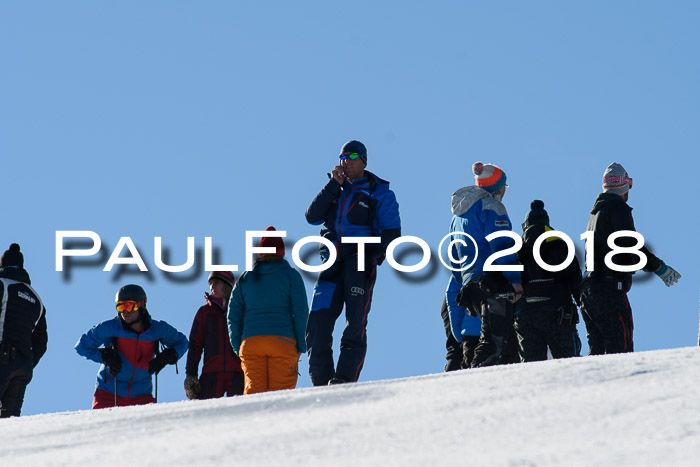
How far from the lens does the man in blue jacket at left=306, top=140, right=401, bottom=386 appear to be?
7465 mm

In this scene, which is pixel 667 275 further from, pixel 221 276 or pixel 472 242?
pixel 221 276

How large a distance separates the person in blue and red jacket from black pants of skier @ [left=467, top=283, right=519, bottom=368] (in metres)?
Result: 2.65

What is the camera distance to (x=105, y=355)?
28.5 feet

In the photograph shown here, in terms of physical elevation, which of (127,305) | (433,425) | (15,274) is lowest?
(433,425)

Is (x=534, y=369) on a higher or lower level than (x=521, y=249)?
lower

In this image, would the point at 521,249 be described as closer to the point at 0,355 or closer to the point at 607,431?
the point at 0,355

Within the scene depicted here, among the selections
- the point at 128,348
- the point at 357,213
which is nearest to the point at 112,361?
the point at 128,348

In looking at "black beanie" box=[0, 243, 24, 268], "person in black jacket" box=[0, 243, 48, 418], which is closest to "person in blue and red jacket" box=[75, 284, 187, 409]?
"person in black jacket" box=[0, 243, 48, 418]

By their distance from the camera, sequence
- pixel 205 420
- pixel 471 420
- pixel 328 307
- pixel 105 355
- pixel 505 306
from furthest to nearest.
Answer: pixel 105 355, pixel 505 306, pixel 328 307, pixel 205 420, pixel 471 420

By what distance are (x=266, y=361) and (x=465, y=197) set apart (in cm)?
215

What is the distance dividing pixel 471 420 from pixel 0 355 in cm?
658

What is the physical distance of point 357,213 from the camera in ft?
25.2

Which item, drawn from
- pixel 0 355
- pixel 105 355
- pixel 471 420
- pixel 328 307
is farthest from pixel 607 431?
pixel 0 355

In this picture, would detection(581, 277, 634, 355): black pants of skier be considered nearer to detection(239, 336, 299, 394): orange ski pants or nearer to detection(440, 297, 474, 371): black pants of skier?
detection(440, 297, 474, 371): black pants of skier
